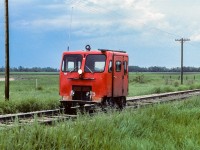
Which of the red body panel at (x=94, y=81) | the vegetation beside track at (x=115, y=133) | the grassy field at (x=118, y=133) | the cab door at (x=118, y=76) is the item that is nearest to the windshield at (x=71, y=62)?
the red body panel at (x=94, y=81)

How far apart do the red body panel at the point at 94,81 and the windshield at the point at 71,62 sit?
4.0 inches

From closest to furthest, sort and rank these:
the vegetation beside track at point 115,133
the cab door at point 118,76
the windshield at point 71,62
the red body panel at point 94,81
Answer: the vegetation beside track at point 115,133 → the red body panel at point 94,81 → the windshield at point 71,62 → the cab door at point 118,76

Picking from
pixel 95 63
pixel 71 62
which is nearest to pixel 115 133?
pixel 95 63

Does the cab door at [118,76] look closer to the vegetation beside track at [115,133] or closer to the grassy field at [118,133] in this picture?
the grassy field at [118,133]

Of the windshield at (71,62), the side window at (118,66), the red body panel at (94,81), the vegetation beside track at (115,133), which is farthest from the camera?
the side window at (118,66)

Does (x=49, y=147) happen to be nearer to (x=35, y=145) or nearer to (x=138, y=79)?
(x=35, y=145)

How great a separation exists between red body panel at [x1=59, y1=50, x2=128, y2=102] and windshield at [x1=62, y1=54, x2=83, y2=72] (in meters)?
0.10

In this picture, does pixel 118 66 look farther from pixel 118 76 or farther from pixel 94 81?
pixel 94 81

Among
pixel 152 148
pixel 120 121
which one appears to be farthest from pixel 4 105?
pixel 152 148

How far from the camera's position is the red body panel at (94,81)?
55.6 feet

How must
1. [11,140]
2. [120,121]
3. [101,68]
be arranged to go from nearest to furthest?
1. [11,140]
2. [120,121]
3. [101,68]

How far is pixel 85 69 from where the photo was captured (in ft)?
56.7

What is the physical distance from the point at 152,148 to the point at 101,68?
8.11 meters

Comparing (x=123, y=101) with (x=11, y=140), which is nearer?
(x=11, y=140)
